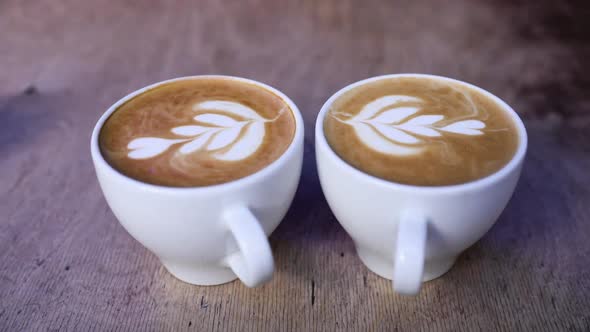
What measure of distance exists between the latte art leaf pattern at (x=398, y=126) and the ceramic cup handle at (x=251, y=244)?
0.22 meters

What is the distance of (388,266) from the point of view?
797 mm

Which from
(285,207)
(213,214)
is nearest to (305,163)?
(285,207)

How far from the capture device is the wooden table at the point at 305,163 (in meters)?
0.76

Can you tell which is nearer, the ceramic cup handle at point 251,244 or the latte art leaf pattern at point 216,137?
the ceramic cup handle at point 251,244

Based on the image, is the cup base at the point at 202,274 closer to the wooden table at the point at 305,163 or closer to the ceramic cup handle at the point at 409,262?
the wooden table at the point at 305,163

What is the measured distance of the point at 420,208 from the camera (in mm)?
644

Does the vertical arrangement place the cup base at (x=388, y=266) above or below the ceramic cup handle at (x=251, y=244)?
below

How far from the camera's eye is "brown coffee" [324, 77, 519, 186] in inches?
27.3

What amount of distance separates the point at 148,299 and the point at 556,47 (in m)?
1.29

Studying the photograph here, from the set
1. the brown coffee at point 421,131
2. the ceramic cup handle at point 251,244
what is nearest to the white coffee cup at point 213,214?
the ceramic cup handle at point 251,244

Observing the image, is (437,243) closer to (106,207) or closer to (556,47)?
(106,207)

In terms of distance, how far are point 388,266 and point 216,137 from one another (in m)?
0.33

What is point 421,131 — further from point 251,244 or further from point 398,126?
point 251,244

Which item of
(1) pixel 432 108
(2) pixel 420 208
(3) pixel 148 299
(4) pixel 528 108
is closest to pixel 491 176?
(2) pixel 420 208
